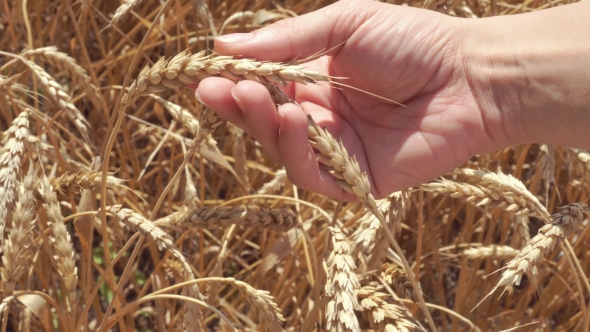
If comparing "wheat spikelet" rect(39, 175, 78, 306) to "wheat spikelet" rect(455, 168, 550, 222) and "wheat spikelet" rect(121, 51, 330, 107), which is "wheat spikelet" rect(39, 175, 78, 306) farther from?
"wheat spikelet" rect(455, 168, 550, 222)

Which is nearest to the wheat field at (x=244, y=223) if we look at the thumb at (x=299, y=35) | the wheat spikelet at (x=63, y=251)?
the wheat spikelet at (x=63, y=251)

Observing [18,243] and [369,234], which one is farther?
[369,234]

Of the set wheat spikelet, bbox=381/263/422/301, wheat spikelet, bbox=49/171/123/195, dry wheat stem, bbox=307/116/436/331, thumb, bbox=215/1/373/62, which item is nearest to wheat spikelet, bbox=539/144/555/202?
wheat spikelet, bbox=381/263/422/301

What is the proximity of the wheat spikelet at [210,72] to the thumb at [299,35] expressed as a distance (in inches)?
7.5

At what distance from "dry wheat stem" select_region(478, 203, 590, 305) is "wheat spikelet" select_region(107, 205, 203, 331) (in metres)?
0.46

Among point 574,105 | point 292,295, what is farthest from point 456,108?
point 292,295

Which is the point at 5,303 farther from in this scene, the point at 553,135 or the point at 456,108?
the point at 553,135

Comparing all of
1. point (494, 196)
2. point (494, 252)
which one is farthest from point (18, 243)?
point (494, 252)

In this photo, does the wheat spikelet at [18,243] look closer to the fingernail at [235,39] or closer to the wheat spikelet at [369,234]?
the fingernail at [235,39]

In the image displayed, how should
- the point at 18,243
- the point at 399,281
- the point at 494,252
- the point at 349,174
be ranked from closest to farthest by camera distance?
the point at 349,174 → the point at 18,243 → the point at 399,281 → the point at 494,252

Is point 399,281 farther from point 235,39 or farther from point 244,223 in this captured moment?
point 235,39

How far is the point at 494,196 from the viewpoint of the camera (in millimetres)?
1095

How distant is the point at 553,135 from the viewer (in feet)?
3.91

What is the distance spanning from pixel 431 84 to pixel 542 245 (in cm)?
43
